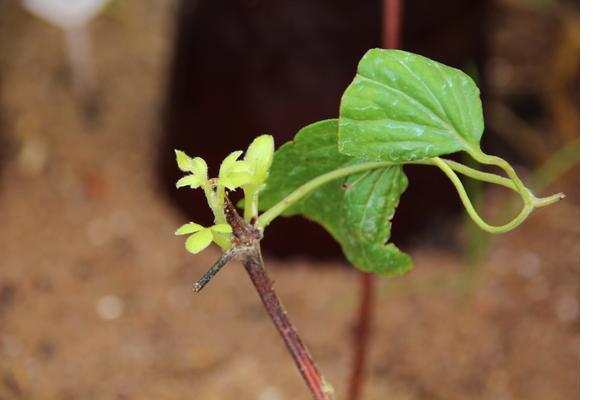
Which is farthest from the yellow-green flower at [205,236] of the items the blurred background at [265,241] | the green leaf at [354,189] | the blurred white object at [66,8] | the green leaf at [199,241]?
the blurred white object at [66,8]

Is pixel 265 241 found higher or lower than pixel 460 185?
lower

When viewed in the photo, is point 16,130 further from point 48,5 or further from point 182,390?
point 182,390

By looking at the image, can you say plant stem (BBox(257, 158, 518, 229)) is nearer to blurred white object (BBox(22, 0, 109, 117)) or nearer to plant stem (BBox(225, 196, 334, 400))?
plant stem (BBox(225, 196, 334, 400))

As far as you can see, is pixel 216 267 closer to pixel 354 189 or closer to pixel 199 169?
pixel 199 169

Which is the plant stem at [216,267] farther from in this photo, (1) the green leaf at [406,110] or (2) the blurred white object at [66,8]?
(2) the blurred white object at [66,8]

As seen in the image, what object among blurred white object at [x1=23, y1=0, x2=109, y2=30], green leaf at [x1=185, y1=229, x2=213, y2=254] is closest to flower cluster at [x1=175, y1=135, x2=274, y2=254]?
green leaf at [x1=185, y1=229, x2=213, y2=254]

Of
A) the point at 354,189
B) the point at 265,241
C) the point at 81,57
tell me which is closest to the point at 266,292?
the point at 354,189

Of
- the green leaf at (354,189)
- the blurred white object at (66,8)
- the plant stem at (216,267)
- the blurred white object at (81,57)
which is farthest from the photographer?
the blurred white object at (81,57)
